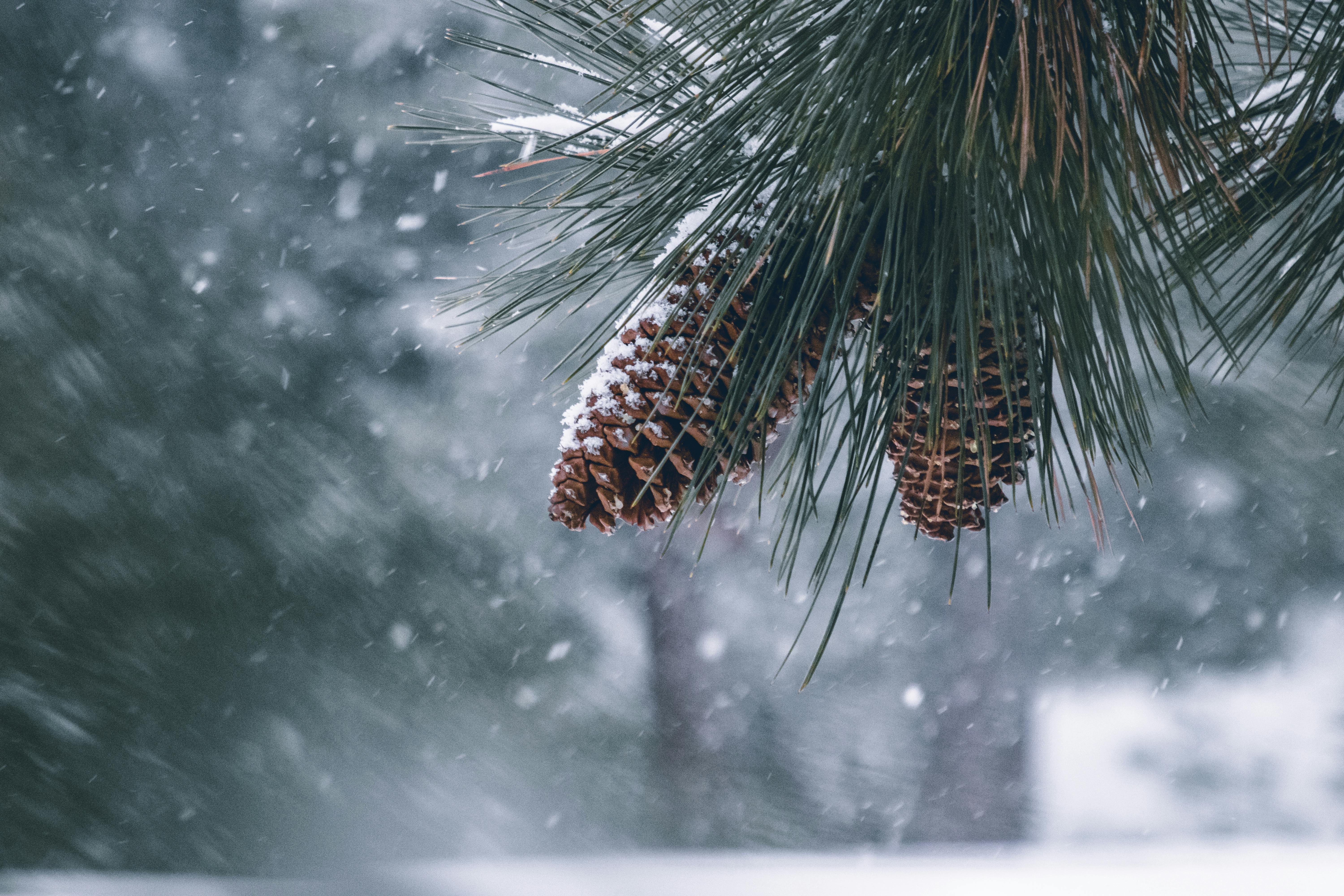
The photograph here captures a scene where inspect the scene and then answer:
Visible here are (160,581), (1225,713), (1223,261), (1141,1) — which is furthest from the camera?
(1225,713)

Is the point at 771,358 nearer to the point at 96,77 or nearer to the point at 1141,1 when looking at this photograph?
the point at 1141,1

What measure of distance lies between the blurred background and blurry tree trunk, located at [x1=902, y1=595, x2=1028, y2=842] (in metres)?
0.02

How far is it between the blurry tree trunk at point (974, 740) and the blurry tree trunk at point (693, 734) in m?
0.72

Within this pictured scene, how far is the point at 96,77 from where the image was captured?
3006 millimetres

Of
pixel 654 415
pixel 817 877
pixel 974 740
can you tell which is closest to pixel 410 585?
pixel 817 877

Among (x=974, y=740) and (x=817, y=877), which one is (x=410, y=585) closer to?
(x=817, y=877)

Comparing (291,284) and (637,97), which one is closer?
(637,97)

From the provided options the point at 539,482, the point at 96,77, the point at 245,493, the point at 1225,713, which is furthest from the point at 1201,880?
the point at 96,77

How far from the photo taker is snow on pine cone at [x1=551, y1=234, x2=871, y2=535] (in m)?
0.36

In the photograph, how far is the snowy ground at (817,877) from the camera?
10.0 ft

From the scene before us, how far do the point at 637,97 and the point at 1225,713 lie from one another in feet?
11.7

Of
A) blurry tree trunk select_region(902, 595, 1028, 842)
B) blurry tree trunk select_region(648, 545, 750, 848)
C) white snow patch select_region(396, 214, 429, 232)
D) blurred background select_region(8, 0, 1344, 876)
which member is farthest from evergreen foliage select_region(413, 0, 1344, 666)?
blurry tree trunk select_region(902, 595, 1028, 842)

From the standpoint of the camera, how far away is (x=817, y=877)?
3.41 meters

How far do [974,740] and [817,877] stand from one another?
0.78 m
